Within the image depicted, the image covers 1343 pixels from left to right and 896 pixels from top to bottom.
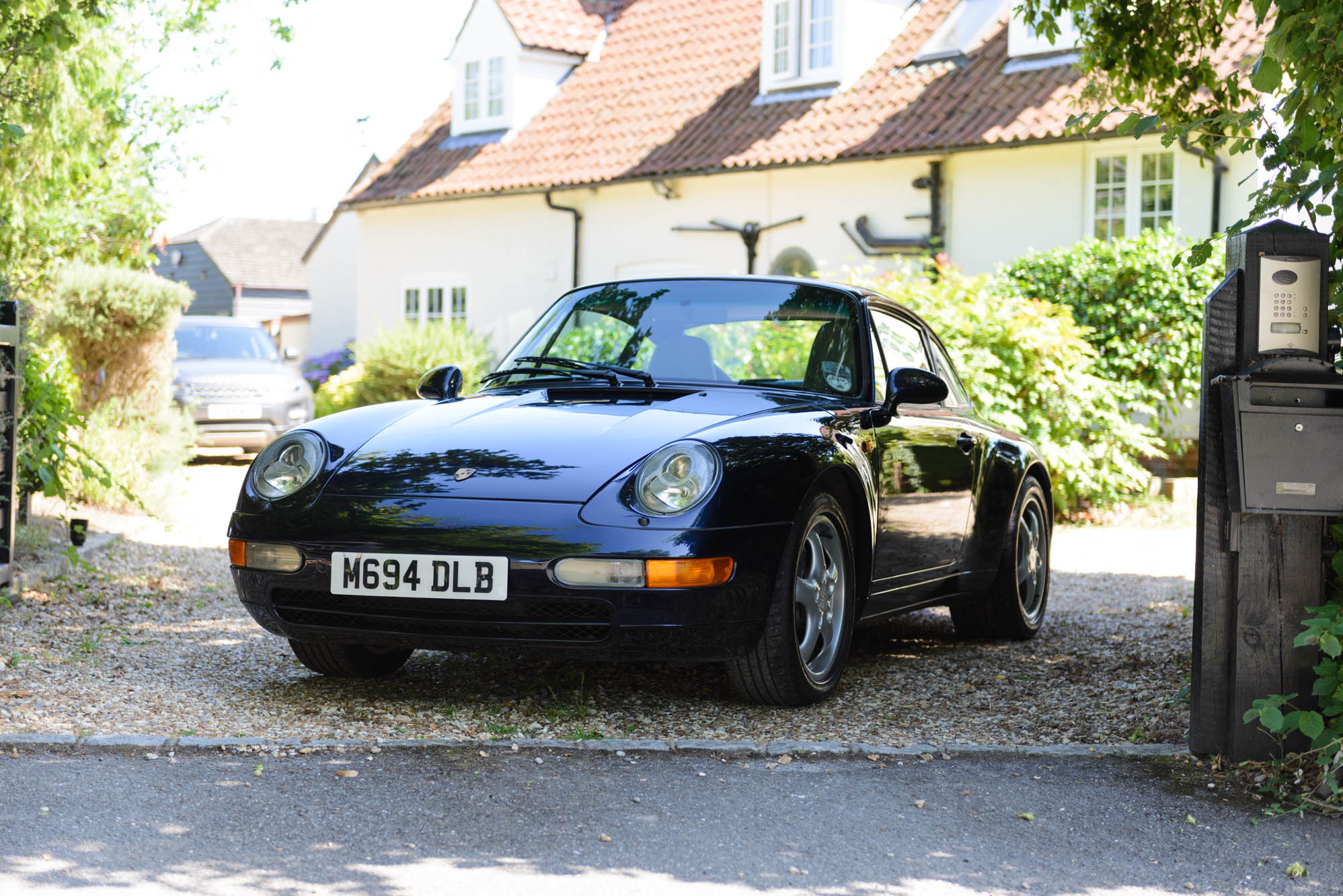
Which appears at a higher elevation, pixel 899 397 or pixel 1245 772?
pixel 899 397

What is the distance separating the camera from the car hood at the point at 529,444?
447cm

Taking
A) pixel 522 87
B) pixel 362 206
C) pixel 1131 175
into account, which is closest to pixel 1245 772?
pixel 1131 175

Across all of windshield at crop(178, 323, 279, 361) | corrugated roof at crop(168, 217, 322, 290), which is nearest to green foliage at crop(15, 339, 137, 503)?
windshield at crop(178, 323, 279, 361)

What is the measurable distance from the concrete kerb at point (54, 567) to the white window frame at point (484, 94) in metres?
14.1

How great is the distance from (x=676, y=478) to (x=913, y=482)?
1409mm

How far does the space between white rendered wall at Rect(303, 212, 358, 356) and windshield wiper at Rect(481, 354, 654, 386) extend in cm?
3049

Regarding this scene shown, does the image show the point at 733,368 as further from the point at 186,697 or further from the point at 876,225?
the point at 876,225

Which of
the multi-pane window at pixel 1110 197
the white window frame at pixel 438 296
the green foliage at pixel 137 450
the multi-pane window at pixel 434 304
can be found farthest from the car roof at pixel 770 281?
the multi-pane window at pixel 434 304

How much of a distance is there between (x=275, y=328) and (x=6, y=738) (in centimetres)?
4606

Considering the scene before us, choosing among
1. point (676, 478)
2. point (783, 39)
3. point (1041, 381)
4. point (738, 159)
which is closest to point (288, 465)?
point (676, 478)

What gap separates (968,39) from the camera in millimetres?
16812

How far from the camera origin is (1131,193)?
1488 cm

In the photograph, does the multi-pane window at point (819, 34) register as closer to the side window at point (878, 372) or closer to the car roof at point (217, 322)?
the car roof at point (217, 322)

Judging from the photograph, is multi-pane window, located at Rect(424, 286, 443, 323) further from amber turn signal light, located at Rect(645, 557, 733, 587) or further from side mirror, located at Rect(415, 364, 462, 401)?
amber turn signal light, located at Rect(645, 557, 733, 587)
